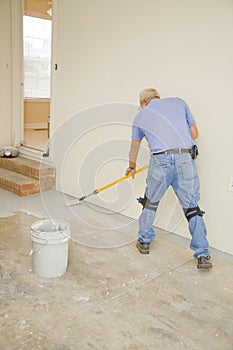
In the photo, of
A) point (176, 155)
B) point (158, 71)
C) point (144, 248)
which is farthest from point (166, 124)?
point (144, 248)

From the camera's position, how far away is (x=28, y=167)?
4797 mm

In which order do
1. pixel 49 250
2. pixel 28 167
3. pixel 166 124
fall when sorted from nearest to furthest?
pixel 49 250 → pixel 166 124 → pixel 28 167

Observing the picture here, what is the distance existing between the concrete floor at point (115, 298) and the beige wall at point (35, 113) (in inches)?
166

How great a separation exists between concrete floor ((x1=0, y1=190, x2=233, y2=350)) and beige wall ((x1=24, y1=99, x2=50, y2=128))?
4.23 meters

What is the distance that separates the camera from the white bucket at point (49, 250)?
2.58m

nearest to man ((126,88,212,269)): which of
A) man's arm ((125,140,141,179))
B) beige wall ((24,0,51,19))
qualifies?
man's arm ((125,140,141,179))

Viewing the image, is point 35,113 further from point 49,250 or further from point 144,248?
point 49,250

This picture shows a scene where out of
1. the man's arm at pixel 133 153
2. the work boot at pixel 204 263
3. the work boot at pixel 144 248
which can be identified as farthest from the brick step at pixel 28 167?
the work boot at pixel 204 263

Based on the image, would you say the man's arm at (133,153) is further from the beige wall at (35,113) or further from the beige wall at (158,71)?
the beige wall at (35,113)

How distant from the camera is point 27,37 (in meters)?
6.47

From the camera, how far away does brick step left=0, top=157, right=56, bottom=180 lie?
186 inches

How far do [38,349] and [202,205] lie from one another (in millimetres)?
1926

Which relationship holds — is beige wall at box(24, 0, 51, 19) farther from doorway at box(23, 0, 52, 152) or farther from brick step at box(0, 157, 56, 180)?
brick step at box(0, 157, 56, 180)

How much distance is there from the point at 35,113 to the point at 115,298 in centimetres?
566
